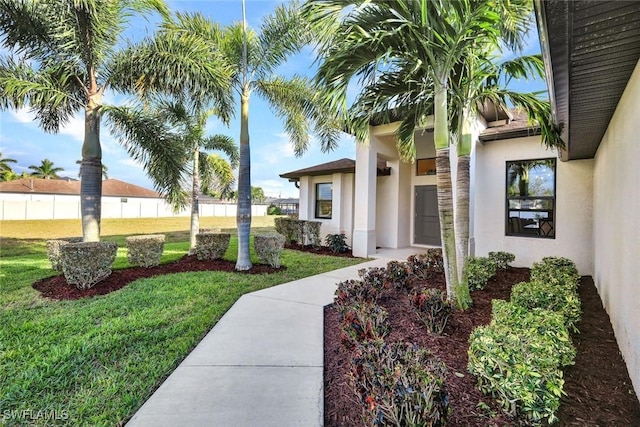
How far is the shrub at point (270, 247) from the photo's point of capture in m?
8.19

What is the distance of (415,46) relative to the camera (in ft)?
13.8

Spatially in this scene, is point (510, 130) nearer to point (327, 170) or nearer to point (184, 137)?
point (327, 170)

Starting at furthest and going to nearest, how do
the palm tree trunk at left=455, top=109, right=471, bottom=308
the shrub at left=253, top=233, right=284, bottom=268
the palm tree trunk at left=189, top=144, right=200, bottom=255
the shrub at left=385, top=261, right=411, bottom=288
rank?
1. the palm tree trunk at left=189, top=144, right=200, bottom=255
2. the shrub at left=253, top=233, right=284, bottom=268
3. the shrub at left=385, top=261, right=411, bottom=288
4. the palm tree trunk at left=455, top=109, right=471, bottom=308

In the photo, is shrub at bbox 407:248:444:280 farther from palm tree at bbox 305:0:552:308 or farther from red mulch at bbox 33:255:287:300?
red mulch at bbox 33:255:287:300

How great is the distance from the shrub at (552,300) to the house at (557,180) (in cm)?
40

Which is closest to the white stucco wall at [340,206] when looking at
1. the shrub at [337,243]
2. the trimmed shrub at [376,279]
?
the shrub at [337,243]

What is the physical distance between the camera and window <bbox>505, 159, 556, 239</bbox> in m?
7.91

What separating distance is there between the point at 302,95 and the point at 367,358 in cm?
773

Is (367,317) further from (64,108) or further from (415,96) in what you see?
(64,108)

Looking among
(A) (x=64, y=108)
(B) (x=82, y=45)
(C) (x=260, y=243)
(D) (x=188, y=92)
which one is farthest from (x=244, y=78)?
(A) (x=64, y=108)

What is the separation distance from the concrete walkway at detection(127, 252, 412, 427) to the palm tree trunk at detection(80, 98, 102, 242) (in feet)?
16.4

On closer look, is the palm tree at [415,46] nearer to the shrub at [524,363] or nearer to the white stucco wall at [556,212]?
the shrub at [524,363]

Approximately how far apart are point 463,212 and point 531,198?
4.83m

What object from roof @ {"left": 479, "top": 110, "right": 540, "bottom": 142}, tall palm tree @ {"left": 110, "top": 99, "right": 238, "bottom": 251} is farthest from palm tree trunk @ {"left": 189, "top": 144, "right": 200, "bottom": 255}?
roof @ {"left": 479, "top": 110, "right": 540, "bottom": 142}
